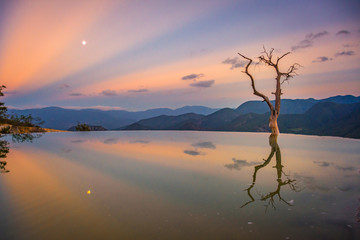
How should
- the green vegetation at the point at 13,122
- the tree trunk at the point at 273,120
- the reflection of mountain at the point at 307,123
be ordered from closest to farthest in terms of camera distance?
the tree trunk at the point at 273,120, the green vegetation at the point at 13,122, the reflection of mountain at the point at 307,123

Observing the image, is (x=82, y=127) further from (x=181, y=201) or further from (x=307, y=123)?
Answer: (x=307, y=123)

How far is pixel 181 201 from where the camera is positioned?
132 inches

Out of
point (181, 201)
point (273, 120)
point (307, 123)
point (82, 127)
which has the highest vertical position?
point (307, 123)

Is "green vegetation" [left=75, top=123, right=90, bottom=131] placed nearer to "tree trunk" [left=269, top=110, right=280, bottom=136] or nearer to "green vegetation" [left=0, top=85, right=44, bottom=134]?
"green vegetation" [left=0, top=85, right=44, bottom=134]

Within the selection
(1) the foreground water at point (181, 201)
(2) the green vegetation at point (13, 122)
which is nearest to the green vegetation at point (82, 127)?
(2) the green vegetation at point (13, 122)

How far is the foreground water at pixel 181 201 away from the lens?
7.98 feet

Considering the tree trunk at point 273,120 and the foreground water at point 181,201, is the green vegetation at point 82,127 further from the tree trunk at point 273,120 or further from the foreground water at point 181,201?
the tree trunk at point 273,120

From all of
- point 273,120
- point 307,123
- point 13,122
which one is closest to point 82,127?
point 13,122

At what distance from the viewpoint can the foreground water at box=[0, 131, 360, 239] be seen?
2.43 m

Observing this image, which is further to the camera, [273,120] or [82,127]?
[82,127]

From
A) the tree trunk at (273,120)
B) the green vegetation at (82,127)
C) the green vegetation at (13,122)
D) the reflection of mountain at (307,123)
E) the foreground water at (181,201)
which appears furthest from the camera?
the reflection of mountain at (307,123)

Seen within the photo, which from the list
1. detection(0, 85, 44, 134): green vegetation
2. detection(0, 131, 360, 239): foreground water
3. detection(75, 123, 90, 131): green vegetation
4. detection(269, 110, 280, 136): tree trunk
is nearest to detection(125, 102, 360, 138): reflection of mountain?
detection(75, 123, 90, 131): green vegetation

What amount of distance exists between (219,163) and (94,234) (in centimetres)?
440

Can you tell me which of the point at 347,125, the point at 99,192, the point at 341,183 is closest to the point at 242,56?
the point at 341,183
